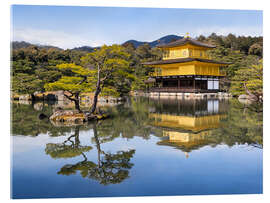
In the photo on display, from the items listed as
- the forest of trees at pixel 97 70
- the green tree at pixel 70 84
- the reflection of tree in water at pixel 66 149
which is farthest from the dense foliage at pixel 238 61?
the reflection of tree in water at pixel 66 149

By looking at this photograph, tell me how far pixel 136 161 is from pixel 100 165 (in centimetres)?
61

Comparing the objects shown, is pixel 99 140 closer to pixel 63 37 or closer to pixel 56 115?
pixel 56 115

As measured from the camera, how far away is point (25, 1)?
652cm

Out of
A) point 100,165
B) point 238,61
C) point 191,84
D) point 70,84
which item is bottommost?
point 100,165

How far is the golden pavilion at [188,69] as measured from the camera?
70.7 ft

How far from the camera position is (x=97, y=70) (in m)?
9.68

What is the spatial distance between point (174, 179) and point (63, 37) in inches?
361

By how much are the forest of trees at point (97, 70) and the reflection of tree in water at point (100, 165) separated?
3.66 meters

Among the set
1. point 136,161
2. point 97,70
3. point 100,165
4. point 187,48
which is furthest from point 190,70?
point 100,165

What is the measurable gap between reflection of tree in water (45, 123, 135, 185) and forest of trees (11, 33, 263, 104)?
12.0ft

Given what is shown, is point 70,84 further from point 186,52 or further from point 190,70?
point 186,52

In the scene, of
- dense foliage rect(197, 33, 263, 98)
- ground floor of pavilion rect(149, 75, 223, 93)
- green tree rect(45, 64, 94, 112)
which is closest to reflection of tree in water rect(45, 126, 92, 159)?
green tree rect(45, 64, 94, 112)

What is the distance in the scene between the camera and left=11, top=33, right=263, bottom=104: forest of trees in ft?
27.5

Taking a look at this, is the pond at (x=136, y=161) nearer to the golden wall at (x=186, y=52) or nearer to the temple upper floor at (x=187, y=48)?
the temple upper floor at (x=187, y=48)
